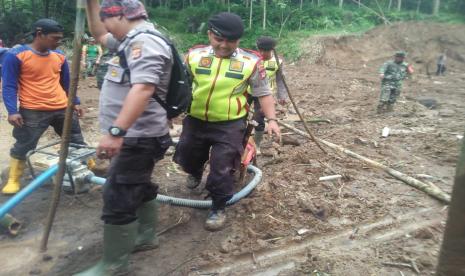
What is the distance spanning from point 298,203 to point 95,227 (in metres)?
2.09

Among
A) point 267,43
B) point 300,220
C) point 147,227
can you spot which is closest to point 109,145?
point 147,227

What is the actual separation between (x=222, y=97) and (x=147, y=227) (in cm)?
135

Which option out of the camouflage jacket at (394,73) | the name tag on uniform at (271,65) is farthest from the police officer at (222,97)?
the camouflage jacket at (394,73)

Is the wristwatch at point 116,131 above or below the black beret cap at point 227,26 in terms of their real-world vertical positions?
below

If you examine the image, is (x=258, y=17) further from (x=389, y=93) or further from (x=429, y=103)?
(x=389, y=93)

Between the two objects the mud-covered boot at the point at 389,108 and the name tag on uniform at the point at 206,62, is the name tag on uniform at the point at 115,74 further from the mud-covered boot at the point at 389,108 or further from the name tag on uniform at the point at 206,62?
the mud-covered boot at the point at 389,108

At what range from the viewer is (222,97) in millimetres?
3814

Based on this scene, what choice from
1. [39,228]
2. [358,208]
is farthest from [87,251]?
[358,208]

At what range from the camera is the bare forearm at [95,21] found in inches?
132

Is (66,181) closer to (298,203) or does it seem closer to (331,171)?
(298,203)

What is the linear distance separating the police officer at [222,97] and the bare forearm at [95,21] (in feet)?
2.76

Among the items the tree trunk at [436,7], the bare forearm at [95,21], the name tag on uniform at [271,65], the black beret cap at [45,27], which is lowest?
the name tag on uniform at [271,65]

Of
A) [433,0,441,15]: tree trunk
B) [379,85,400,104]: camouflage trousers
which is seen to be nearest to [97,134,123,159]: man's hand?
[379,85,400,104]: camouflage trousers

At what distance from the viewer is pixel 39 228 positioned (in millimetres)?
3947
